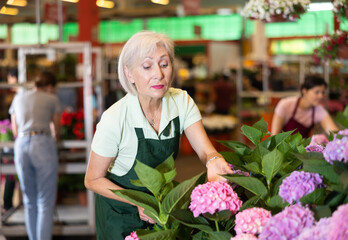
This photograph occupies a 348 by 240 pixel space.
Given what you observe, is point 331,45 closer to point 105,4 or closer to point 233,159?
point 105,4

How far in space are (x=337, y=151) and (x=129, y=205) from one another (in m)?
1.06

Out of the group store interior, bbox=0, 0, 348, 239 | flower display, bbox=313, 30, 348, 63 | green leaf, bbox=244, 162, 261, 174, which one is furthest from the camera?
store interior, bbox=0, 0, 348, 239

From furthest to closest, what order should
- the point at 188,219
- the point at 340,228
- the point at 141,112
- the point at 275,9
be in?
the point at 275,9, the point at 141,112, the point at 188,219, the point at 340,228

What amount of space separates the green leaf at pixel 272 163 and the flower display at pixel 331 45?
219 centimetres

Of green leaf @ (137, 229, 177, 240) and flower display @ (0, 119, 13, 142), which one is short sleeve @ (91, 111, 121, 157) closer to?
green leaf @ (137, 229, 177, 240)

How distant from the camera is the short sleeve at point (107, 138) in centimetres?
198

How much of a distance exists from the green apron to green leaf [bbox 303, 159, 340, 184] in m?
0.81

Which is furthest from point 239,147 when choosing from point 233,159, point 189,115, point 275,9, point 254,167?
point 275,9

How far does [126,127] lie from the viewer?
2.01m

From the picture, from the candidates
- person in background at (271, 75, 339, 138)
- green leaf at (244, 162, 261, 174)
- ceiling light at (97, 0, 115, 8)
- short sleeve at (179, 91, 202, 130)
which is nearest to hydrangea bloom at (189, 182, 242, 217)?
green leaf at (244, 162, 261, 174)

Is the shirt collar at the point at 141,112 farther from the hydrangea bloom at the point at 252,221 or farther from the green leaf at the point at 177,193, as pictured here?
the hydrangea bloom at the point at 252,221

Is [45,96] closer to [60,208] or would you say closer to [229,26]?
[60,208]

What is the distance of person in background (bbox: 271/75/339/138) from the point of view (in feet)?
13.9

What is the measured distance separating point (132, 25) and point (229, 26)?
11.1ft
